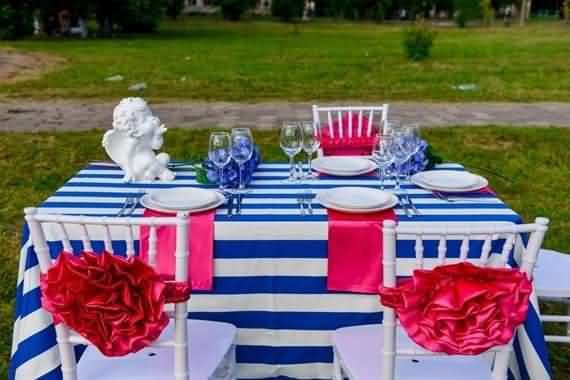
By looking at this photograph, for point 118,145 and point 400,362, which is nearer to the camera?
point 400,362

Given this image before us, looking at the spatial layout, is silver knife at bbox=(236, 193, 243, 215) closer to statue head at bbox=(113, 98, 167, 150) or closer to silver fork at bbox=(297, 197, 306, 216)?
silver fork at bbox=(297, 197, 306, 216)

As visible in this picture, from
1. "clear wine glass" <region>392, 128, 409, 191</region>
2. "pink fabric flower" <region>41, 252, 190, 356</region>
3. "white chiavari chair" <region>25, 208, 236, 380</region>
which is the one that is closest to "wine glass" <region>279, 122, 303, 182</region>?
"clear wine glass" <region>392, 128, 409, 191</region>

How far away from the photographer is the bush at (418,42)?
13762 millimetres

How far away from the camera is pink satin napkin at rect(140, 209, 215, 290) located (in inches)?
76.9

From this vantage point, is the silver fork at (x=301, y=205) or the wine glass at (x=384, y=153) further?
the wine glass at (x=384, y=153)

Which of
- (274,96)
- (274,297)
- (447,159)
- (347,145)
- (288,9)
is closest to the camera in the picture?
(274,297)

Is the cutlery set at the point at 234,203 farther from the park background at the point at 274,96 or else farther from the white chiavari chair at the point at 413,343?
the park background at the point at 274,96

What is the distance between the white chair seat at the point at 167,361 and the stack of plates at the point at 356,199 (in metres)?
0.55

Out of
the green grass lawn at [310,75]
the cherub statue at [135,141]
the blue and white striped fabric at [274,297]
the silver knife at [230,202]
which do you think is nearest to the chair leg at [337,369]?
the blue and white striped fabric at [274,297]

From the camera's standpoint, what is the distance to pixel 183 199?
84.6 inches

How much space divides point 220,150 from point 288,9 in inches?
1697

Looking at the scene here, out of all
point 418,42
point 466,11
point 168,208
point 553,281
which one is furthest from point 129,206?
point 466,11

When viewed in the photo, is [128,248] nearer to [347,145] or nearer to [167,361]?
[167,361]

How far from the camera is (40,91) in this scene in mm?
9688
